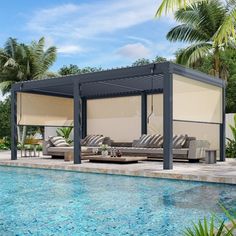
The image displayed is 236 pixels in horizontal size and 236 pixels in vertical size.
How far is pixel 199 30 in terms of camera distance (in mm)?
20141

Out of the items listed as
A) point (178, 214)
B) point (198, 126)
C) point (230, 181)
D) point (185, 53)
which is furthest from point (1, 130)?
point (178, 214)

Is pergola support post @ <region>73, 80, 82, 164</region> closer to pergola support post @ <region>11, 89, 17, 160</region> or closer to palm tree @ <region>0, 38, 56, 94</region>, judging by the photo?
pergola support post @ <region>11, 89, 17, 160</region>

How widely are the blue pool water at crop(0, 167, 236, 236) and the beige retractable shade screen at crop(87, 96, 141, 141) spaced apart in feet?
25.3

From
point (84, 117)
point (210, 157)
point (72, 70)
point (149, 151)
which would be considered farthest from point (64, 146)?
point (72, 70)

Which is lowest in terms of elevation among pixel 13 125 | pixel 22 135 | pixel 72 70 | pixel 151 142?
pixel 151 142

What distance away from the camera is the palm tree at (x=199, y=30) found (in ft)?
64.3

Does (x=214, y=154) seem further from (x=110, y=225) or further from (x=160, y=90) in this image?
(x=110, y=225)

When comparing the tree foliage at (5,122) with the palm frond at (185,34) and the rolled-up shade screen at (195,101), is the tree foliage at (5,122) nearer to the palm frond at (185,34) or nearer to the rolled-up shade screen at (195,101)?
the palm frond at (185,34)

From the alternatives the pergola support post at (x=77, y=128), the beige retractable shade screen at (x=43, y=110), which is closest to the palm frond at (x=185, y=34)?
the beige retractable shade screen at (x=43, y=110)

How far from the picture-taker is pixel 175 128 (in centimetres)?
1731

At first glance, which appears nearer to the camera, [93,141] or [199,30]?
[93,141]

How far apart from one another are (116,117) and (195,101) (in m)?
6.54

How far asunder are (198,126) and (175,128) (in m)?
1.08

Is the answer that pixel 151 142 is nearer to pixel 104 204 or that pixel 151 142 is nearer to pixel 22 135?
pixel 104 204
